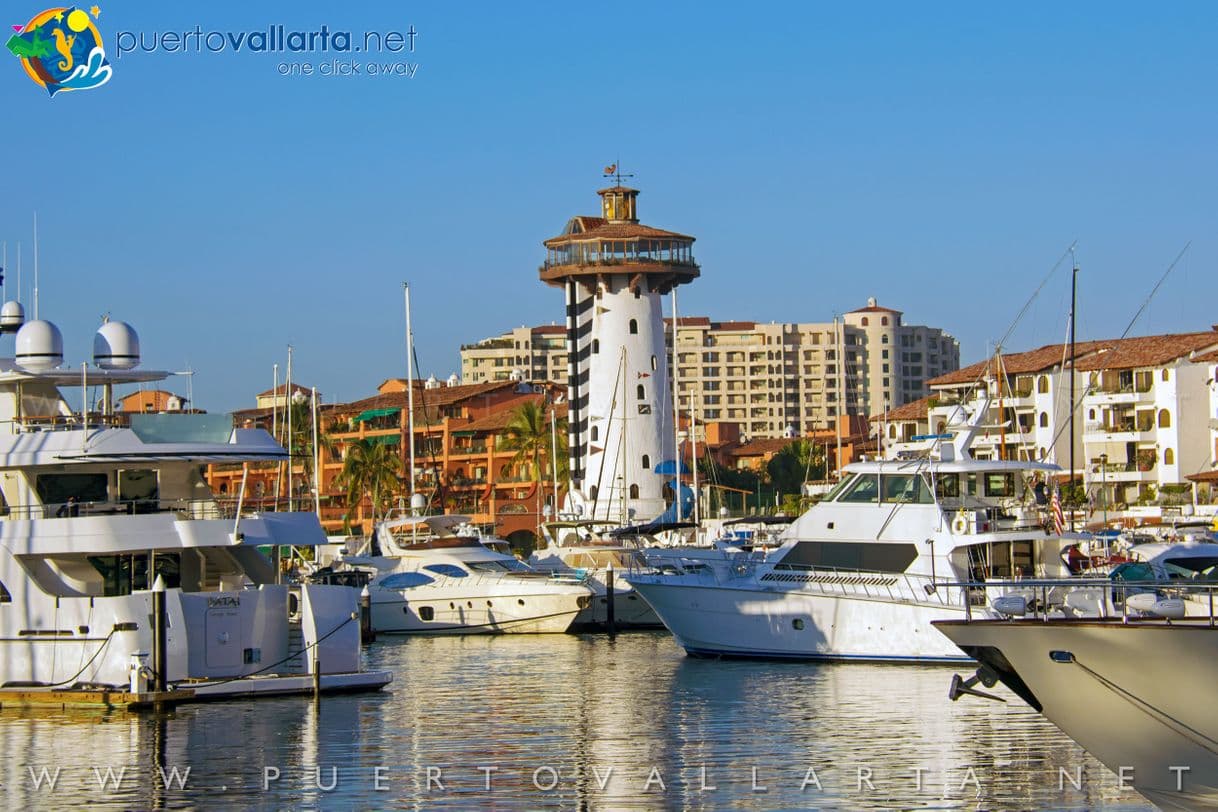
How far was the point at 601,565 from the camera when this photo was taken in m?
54.6

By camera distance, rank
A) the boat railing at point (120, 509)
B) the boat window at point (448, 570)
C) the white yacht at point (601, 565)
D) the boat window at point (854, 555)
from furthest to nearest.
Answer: the boat window at point (448, 570)
the white yacht at point (601, 565)
the boat window at point (854, 555)
the boat railing at point (120, 509)

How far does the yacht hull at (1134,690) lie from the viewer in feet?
60.6

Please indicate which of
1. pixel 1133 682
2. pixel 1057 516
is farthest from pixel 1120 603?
pixel 1057 516

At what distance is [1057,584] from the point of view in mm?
20281

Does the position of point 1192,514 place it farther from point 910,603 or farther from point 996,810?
point 996,810

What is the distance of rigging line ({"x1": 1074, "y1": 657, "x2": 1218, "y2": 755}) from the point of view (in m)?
18.5

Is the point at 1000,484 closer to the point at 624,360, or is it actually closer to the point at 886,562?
the point at 886,562

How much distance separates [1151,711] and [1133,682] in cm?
34

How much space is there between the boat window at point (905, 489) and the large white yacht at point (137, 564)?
11571mm

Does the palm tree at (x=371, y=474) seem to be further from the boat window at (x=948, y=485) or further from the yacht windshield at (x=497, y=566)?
the boat window at (x=948, y=485)

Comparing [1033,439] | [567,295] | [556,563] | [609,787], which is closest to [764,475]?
[1033,439]

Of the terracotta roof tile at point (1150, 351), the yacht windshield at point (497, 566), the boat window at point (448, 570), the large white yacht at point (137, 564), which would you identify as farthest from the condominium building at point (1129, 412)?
the large white yacht at point (137, 564)

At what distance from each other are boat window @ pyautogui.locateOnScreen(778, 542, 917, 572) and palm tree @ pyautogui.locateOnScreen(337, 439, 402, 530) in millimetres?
57277

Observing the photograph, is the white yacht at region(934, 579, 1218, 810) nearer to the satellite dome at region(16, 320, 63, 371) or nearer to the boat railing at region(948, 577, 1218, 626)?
the boat railing at region(948, 577, 1218, 626)
